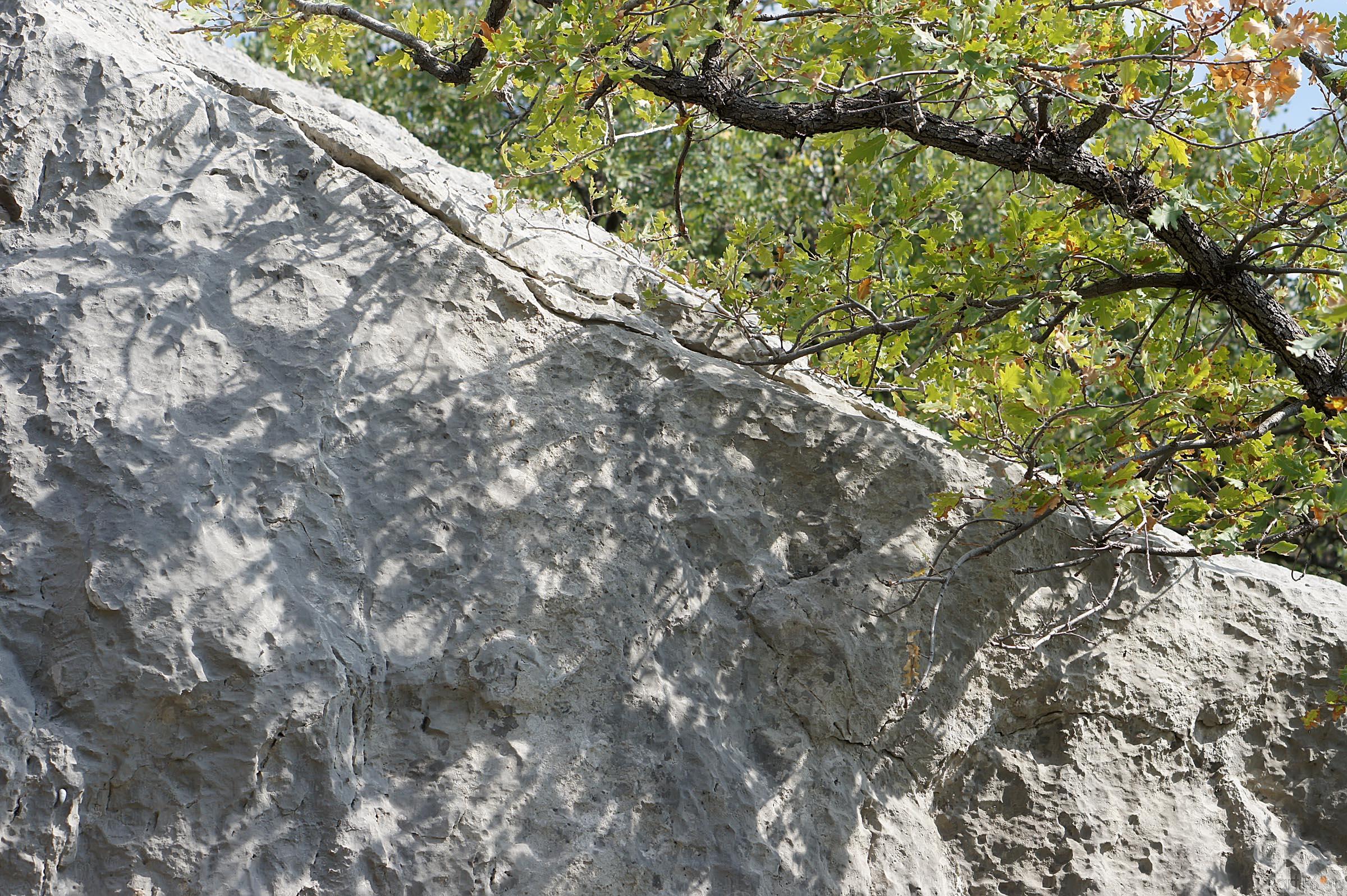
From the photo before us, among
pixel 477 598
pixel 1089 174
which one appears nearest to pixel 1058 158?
pixel 1089 174

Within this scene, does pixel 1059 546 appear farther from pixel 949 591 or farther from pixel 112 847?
pixel 112 847

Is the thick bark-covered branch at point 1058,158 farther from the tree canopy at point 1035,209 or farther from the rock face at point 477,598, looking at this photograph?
the rock face at point 477,598

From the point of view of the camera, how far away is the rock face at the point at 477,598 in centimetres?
245

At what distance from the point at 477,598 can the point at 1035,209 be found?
2136mm

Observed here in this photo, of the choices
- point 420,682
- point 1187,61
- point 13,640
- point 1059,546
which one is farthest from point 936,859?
point 13,640

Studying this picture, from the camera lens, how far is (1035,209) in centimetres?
339

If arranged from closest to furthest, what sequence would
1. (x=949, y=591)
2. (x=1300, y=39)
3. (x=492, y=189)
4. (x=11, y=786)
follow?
(x=11, y=786), (x=1300, y=39), (x=949, y=591), (x=492, y=189)

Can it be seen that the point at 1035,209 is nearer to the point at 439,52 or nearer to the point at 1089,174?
the point at 1089,174

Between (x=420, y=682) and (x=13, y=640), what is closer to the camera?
(x=13, y=640)

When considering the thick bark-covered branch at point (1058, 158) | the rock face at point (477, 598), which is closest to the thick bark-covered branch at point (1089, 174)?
the thick bark-covered branch at point (1058, 158)

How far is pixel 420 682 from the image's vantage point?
2.65 meters

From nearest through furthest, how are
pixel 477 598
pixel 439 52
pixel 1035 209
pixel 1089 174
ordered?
pixel 477 598 → pixel 1089 174 → pixel 1035 209 → pixel 439 52

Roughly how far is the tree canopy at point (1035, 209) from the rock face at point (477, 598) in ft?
0.91

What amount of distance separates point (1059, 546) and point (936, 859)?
3.36 ft
